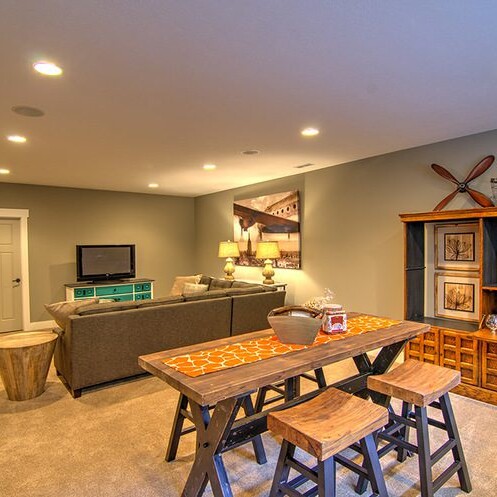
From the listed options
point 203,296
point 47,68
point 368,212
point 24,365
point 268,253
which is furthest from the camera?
point 268,253

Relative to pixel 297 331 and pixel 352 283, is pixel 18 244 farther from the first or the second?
pixel 297 331

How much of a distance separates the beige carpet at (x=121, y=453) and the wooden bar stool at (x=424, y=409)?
155 mm

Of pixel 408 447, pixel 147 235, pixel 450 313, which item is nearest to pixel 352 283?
pixel 450 313

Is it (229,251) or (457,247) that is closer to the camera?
(457,247)

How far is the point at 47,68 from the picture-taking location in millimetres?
2104

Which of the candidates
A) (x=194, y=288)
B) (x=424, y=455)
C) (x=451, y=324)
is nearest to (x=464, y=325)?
(x=451, y=324)

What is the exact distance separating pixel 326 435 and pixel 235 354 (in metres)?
0.64

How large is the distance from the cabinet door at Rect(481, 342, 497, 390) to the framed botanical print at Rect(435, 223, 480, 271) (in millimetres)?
817

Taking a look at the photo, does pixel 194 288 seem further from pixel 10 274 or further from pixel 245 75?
pixel 245 75

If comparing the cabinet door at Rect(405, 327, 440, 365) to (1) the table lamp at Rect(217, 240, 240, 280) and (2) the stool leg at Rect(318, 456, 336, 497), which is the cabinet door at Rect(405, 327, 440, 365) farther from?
(1) the table lamp at Rect(217, 240, 240, 280)

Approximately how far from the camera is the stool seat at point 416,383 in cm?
188

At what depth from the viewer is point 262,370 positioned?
173 centimetres

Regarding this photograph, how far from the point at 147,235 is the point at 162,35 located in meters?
5.89

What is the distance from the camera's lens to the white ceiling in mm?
1643
